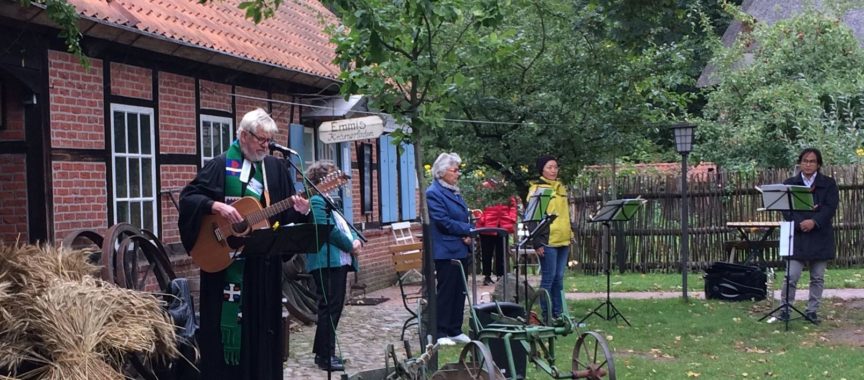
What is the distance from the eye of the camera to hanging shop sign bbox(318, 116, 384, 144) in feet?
38.9

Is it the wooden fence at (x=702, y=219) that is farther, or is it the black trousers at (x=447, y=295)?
the wooden fence at (x=702, y=219)

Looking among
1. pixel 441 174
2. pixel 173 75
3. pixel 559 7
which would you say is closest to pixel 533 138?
pixel 559 7

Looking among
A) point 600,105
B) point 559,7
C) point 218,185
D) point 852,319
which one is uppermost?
point 559,7

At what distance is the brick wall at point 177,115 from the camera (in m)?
10.1

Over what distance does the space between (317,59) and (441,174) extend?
500 cm

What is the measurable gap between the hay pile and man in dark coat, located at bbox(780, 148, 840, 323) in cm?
713

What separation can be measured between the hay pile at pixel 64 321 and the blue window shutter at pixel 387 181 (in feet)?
33.7

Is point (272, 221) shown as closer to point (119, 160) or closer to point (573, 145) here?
point (119, 160)

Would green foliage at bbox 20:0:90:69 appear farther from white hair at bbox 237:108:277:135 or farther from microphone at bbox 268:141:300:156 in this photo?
microphone at bbox 268:141:300:156

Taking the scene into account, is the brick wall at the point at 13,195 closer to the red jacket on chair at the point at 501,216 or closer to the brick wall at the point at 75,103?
the brick wall at the point at 75,103

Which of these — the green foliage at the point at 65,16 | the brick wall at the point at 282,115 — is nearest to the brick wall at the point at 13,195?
the green foliage at the point at 65,16

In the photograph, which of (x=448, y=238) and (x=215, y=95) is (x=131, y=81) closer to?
(x=215, y=95)

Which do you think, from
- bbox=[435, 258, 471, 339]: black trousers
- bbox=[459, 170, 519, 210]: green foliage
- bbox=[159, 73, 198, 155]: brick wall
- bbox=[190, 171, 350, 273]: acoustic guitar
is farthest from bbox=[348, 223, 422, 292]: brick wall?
bbox=[190, 171, 350, 273]: acoustic guitar

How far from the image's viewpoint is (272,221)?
599 cm
